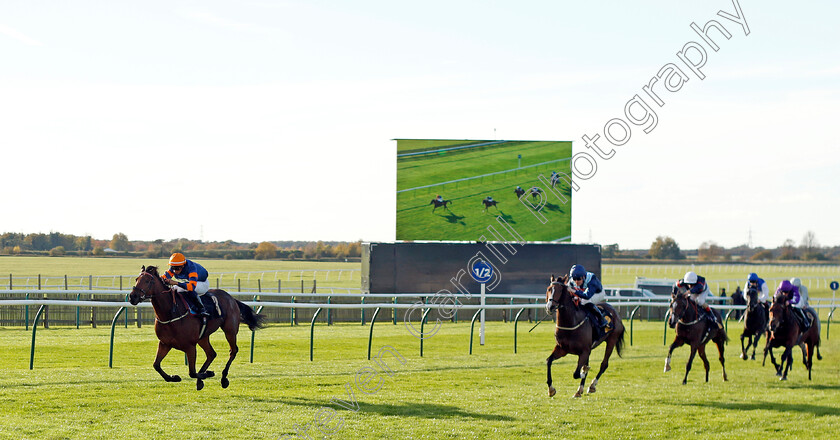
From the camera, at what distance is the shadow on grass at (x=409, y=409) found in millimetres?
9281

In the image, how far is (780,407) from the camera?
1106 centimetres

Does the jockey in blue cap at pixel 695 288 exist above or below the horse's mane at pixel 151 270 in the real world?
below

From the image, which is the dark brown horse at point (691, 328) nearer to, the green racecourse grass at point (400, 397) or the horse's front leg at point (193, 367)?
the green racecourse grass at point (400, 397)

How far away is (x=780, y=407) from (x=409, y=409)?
5100 millimetres

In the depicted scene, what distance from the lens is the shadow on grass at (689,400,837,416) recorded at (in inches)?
425

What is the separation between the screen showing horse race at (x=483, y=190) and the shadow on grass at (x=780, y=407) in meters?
17.8

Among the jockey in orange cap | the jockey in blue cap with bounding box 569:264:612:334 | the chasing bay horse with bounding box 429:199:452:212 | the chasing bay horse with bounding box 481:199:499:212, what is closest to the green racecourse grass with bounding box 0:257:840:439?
the jockey in blue cap with bounding box 569:264:612:334

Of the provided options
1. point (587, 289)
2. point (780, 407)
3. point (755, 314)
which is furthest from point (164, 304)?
point (755, 314)

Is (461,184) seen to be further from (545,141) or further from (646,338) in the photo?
(646,338)

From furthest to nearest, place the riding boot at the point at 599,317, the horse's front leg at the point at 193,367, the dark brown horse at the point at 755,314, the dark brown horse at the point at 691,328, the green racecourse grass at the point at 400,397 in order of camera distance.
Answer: the dark brown horse at the point at 755,314 < the dark brown horse at the point at 691,328 < the riding boot at the point at 599,317 < the green racecourse grass at the point at 400,397 < the horse's front leg at the point at 193,367

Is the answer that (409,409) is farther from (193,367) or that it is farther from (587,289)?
(193,367)

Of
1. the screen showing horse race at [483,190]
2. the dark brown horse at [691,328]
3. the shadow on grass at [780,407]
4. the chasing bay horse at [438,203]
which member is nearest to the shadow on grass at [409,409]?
the dark brown horse at [691,328]

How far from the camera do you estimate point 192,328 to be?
20.3ft

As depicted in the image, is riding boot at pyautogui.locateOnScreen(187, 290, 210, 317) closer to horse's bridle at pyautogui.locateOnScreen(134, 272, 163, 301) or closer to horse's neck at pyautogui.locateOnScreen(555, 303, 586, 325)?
horse's bridle at pyautogui.locateOnScreen(134, 272, 163, 301)
